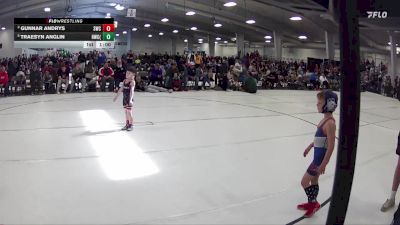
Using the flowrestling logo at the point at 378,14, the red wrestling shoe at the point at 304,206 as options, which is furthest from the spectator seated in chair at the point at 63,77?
the red wrestling shoe at the point at 304,206

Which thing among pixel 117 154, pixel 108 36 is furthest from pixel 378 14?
pixel 108 36

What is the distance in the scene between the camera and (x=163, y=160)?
6.48 metres

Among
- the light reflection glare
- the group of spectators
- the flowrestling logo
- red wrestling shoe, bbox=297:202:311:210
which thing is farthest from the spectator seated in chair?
red wrestling shoe, bbox=297:202:311:210

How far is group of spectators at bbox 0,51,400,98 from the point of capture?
1794 centimetres

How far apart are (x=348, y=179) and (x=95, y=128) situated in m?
8.37

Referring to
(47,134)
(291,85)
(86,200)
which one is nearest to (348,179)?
(86,200)

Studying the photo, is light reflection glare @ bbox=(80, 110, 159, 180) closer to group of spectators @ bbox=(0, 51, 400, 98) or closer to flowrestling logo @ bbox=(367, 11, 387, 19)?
flowrestling logo @ bbox=(367, 11, 387, 19)

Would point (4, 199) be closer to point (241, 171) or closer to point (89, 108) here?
point (241, 171)

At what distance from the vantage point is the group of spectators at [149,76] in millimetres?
17938

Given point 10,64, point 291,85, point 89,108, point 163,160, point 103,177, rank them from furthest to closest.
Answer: point 291,85 < point 10,64 < point 89,108 < point 163,160 < point 103,177
